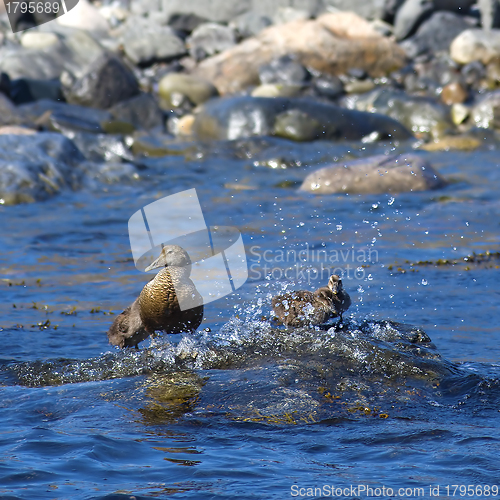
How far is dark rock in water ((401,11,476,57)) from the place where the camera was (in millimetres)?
22033

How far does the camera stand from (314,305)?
18.1ft

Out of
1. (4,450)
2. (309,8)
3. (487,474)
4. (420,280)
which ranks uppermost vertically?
(309,8)

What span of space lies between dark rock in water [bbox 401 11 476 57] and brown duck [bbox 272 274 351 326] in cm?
1808

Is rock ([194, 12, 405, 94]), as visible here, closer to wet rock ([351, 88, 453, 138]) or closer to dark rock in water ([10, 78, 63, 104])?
wet rock ([351, 88, 453, 138])

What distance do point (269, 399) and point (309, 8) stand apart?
2247 centimetres

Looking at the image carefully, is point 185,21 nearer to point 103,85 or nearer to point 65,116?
point 103,85

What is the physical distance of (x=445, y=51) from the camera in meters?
21.9

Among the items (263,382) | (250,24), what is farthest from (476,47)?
(263,382)

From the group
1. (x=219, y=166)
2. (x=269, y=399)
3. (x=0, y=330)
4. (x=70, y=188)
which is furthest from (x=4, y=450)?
(x=219, y=166)

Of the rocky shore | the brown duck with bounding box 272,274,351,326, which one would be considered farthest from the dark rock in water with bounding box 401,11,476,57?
the brown duck with bounding box 272,274,351,326

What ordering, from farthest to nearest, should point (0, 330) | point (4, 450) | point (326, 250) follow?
point (326, 250) < point (0, 330) < point (4, 450)

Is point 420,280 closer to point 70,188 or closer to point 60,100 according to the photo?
point 70,188

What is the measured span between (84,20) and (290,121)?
40.4 feet

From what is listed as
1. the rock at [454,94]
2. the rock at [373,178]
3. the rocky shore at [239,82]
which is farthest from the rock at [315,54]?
the rock at [373,178]
